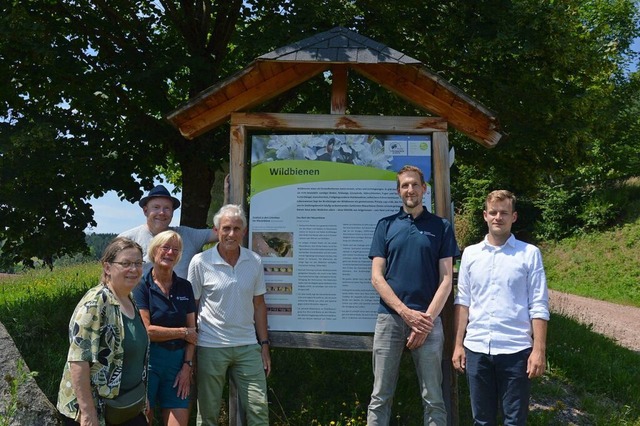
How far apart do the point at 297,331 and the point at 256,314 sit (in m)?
0.58

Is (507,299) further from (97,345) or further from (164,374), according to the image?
(97,345)

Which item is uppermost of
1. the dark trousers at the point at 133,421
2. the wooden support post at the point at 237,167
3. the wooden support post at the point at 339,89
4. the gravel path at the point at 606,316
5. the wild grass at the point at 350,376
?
the wooden support post at the point at 339,89

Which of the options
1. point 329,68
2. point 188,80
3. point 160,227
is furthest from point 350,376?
point 188,80

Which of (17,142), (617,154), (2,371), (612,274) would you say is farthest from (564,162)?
(617,154)

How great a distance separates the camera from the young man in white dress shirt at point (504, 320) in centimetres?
442

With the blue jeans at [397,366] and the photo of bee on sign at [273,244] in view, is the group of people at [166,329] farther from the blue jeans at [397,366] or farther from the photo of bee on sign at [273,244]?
the blue jeans at [397,366]

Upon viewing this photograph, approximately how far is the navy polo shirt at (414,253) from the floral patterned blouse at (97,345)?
2033mm

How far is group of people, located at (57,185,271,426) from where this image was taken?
3.58 m

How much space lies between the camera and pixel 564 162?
10.5 meters

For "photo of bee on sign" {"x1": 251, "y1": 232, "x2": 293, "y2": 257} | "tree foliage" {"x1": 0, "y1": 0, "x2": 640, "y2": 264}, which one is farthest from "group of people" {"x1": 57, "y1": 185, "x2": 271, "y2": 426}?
"tree foliage" {"x1": 0, "y1": 0, "x2": 640, "y2": 264}

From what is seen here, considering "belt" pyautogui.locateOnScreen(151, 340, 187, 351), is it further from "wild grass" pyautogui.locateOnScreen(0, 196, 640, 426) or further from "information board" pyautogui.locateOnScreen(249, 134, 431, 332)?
"wild grass" pyautogui.locateOnScreen(0, 196, 640, 426)

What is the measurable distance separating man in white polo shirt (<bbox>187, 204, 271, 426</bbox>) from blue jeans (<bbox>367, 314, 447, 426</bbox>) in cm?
85

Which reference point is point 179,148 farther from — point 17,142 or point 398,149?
point 398,149

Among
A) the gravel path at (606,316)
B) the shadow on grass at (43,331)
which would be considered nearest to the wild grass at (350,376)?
the shadow on grass at (43,331)
